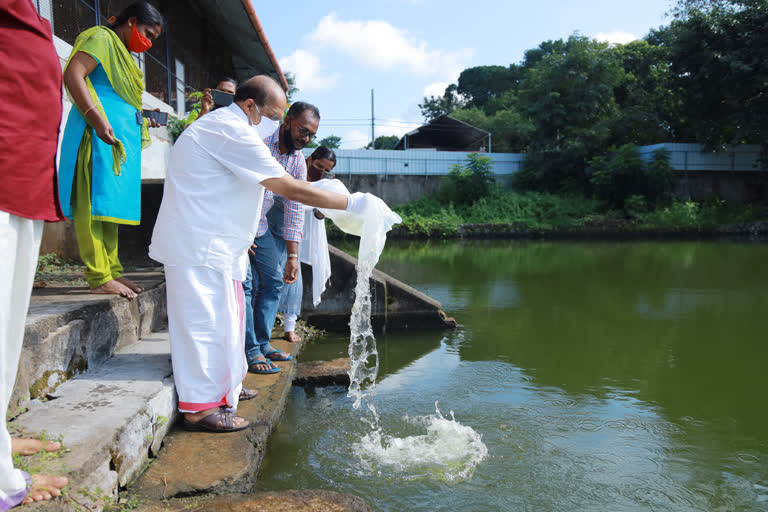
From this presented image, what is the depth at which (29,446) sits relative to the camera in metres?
1.78

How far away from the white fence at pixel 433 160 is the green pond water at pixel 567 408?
60.5 ft

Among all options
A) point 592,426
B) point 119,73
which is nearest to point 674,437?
point 592,426

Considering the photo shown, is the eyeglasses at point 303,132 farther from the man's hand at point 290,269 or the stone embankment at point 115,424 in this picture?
the stone embankment at point 115,424

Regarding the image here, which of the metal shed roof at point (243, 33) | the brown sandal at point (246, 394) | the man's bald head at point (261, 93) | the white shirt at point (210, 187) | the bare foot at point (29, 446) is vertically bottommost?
the brown sandal at point (246, 394)

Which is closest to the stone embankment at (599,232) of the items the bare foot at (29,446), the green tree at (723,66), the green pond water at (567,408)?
the green tree at (723,66)

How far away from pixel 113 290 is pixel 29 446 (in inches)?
56.4

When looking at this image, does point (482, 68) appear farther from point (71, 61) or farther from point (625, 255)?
point (71, 61)

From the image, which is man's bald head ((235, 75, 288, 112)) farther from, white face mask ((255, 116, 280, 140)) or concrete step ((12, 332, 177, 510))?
concrete step ((12, 332, 177, 510))

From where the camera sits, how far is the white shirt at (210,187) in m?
2.40

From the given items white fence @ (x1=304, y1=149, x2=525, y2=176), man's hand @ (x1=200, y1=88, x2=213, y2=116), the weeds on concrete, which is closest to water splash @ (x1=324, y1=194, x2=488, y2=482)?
man's hand @ (x1=200, y1=88, x2=213, y2=116)

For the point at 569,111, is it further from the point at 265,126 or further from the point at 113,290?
the point at 113,290

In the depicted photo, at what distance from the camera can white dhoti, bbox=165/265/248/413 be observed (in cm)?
247

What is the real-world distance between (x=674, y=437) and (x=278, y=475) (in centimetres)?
210

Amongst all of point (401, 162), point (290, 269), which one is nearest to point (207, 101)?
point (290, 269)
